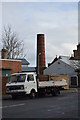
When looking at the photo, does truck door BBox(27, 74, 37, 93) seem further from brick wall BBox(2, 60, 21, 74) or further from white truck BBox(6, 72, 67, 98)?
brick wall BBox(2, 60, 21, 74)

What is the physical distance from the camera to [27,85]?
22.6 meters

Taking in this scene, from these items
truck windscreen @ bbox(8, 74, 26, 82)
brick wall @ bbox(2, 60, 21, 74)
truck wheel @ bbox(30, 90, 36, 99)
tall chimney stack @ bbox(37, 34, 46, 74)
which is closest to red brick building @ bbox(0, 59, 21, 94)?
brick wall @ bbox(2, 60, 21, 74)

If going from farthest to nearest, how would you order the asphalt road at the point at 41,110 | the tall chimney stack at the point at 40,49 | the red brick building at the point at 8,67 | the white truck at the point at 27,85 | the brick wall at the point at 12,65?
1. the tall chimney stack at the point at 40,49
2. the brick wall at the point at 12,65
3. the red brick building at the point at 8,67
4. the white truck at the point at 27,85
5. the asphalt road at the point at 41,110

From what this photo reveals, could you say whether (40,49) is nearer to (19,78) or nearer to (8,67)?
(8,67)

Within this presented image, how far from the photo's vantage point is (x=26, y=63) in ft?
262

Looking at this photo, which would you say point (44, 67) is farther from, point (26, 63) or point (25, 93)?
point (25, 93)

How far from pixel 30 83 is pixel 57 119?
12.1 m

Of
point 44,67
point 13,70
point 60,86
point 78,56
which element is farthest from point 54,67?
point 60,86

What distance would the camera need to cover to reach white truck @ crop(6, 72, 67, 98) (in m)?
22.4

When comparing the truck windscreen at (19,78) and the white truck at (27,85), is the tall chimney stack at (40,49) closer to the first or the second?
the white truck at (27,85)

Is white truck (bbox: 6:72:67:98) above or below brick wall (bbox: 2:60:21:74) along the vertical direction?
below

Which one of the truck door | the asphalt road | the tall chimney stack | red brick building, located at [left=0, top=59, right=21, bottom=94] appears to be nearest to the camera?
the asphalt road

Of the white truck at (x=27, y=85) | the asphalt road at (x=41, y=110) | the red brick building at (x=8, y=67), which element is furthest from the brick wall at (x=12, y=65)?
the asphalt road at (x=41, y=110)

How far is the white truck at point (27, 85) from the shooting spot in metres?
22.4
